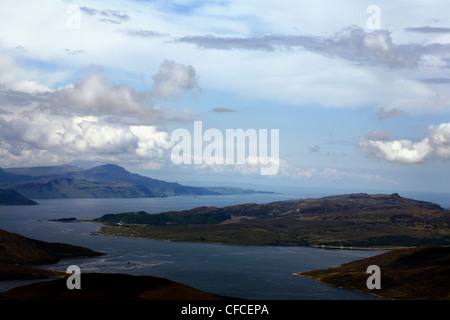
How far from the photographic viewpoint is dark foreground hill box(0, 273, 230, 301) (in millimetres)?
137625

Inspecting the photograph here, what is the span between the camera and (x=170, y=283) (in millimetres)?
159375

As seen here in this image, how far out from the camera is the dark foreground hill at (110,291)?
138 metres

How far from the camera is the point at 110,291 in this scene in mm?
140875
